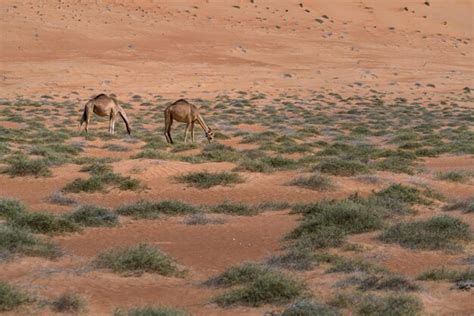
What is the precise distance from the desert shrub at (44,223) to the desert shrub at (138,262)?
2.26 meters

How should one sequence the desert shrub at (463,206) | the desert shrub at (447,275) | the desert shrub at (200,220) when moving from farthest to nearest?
1. the desert shrub at (463,206)
2. the desert shrub at (200,220)
3. the desert shrub at (447,275)

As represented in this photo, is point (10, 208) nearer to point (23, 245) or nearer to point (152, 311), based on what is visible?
point (23, 245)

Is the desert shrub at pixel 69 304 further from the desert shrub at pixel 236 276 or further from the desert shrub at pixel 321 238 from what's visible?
the desert shrub at pixel 321 238

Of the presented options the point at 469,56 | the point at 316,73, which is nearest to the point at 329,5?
the point at 469,56

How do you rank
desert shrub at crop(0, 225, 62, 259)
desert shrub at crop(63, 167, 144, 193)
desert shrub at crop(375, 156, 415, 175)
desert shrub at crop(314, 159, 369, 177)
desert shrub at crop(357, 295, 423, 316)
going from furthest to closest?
1. desert shrub at crop(375, 156, 415, 175)
2. desert shrub at crop(314, 159, 369, 177)
3. desert shrub at crop(63, 167, 144, 193)
4. desert shrub at crop(0, 225, 62, 259)
5. desert shrub at crop(357, 295, 423, 316)

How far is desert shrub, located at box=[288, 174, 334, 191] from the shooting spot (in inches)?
618

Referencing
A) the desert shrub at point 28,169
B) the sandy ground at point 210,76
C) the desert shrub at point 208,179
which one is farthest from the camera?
the desert shrub at point 28,169

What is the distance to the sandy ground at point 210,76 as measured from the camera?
8.86 m

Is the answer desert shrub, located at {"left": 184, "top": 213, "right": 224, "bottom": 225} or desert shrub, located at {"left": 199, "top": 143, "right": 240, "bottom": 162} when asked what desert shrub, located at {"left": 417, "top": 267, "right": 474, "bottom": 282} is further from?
desert shrub, located at {"left": 199, "top": 143, "right": 240, "bottom": 162}

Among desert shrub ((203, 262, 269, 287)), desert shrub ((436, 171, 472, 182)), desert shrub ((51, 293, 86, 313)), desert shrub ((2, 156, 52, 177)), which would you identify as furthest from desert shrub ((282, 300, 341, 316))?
desert shrub ((2, 156, 52, 177))

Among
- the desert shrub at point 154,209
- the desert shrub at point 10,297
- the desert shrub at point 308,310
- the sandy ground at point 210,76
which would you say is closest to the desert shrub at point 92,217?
the sandy ground at point 210,76

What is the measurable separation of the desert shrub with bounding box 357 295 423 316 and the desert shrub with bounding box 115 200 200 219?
6135 mm

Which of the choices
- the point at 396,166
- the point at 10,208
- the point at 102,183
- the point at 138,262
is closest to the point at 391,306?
the point at 138,262

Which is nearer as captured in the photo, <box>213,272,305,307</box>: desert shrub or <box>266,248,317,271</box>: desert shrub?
<box>213,272,305,307</box>: desert shrub
